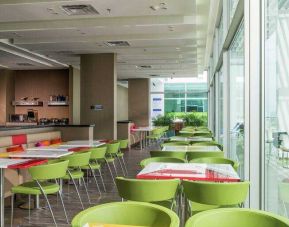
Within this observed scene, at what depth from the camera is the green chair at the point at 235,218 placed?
6.14 feet

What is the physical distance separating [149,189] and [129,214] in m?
0.81

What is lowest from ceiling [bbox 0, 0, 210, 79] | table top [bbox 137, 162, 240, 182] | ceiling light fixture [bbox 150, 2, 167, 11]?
table top [bbox 137, 162, 240, 182]

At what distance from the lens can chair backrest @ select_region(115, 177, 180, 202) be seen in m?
2.88

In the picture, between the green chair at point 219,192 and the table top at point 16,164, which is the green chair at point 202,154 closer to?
the table top at point 16,164

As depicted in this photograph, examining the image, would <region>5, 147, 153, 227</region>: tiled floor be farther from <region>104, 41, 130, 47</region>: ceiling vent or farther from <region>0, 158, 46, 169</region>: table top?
<region>104, 41, 130, 47</region>: ceiling vent

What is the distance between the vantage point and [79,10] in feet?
24.1

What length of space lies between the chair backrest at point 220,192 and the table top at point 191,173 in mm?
337

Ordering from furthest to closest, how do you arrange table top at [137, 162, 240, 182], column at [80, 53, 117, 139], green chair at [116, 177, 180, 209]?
column at [80, 53, 117, 139] → table top at [137, 162, 240, 182] → green chair at [116, 177, 180, 209]

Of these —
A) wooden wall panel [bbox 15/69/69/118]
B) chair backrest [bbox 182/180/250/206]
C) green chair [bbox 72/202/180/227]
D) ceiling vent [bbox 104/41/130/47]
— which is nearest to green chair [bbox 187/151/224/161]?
chair backrest [bbox 182/180/250/206]

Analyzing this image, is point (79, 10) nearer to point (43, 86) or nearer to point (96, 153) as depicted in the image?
point (96, 153)

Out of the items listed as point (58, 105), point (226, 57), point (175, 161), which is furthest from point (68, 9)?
point (58, 105)

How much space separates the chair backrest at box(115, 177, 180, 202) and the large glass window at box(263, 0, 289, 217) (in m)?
0.91

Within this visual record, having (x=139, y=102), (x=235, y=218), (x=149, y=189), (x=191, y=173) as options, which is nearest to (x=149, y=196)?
(x=149, y=189)

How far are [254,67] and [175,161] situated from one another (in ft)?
5.31
